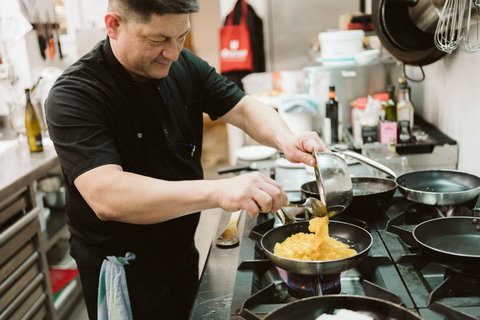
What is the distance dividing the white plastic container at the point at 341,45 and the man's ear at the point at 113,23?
5.67 ft

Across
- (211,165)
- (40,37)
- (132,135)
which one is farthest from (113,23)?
(211,165)

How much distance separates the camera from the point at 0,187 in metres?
2.17

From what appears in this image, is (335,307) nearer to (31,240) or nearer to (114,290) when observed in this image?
(114,290)

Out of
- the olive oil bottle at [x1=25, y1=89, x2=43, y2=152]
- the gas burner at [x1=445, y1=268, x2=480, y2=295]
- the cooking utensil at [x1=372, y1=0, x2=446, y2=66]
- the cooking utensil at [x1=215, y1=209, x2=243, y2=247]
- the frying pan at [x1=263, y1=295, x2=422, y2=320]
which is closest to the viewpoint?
the frying pan at [x1=263, y1=295, x2=422, y2=320]

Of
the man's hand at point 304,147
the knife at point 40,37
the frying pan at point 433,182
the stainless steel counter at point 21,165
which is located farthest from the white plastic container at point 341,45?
the knife at point 40,37

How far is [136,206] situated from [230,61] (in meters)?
3.96

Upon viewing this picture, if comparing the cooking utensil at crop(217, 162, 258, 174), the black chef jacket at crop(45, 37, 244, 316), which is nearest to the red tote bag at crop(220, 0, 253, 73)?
the cooking utensil at crop(217, 162, 258, 174)

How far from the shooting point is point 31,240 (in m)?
2.51

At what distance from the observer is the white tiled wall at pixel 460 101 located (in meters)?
1.91

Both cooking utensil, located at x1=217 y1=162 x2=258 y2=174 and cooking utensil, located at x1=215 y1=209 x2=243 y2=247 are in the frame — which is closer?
cooking utensil, located at x1=215 y1=209 x2=243 y2=247

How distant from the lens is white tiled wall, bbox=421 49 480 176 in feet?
6.25

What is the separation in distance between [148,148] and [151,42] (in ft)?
1.19

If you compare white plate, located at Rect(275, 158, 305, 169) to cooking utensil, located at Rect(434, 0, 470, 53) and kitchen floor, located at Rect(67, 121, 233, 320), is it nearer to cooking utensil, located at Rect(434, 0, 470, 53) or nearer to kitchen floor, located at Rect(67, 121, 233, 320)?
cooking utensil, located at Rect(434, 0, 470, 53)

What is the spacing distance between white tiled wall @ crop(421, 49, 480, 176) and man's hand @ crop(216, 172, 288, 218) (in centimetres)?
116
